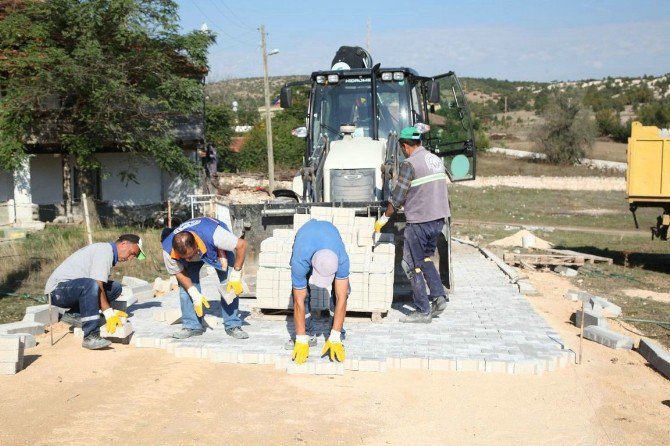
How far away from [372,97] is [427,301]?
3.65 meters

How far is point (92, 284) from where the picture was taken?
7984 millimetres

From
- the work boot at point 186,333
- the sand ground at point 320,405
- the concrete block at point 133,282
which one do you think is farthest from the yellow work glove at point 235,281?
the concrete block at point 133,282

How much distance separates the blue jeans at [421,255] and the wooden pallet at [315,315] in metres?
0.48

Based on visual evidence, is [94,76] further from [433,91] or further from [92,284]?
[92,284]

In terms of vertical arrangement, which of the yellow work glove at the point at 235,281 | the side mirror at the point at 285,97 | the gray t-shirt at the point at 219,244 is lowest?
the yellow work glove at the point at 235,281

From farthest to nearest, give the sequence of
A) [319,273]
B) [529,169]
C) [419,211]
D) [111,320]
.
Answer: [529,169]
[419,211]
[111,320]
[319,273]

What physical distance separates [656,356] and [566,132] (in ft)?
147

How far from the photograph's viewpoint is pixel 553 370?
6.98 m

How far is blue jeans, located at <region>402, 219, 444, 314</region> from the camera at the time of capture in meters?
8.70

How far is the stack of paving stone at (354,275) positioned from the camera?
8.62 meters

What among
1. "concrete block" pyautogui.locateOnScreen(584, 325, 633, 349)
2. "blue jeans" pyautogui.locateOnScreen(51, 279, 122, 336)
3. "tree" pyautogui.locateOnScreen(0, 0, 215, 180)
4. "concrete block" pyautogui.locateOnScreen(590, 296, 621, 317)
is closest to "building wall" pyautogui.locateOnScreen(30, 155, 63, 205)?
"tree" pyautogui.locateOnScreen(0, 0, 215, 180)

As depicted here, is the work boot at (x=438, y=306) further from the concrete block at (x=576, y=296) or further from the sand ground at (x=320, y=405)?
the concrete block at (x=576, y=296)

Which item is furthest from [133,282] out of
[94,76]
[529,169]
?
[529,169]

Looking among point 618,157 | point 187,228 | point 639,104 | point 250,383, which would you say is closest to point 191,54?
point 187,228
